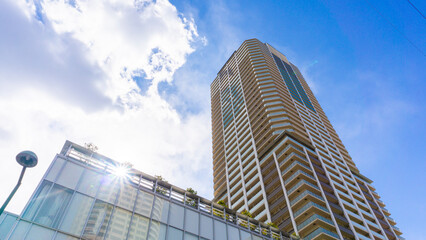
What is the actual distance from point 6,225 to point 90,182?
16.0 ft

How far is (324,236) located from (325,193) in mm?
10897

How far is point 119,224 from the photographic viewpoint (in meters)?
16.5

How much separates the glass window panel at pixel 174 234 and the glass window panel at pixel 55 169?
7.77 metres

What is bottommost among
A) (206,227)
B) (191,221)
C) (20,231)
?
(20,231)

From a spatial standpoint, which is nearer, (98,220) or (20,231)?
(20,231)

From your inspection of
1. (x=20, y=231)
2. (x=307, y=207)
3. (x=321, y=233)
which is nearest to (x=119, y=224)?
(x=20, y=231)

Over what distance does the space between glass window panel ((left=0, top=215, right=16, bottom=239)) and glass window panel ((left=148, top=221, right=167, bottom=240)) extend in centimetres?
723

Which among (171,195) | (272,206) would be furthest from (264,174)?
(171,195)

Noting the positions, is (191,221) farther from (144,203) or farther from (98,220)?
(98,220)

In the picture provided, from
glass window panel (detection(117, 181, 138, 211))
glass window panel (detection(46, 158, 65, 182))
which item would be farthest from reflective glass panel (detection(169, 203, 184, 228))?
glass window panel (detection(46, 158, 65, 182))

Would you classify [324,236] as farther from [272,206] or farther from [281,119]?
[281,119]

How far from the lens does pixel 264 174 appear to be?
58.2 metres

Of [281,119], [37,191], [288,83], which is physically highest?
[288,83]

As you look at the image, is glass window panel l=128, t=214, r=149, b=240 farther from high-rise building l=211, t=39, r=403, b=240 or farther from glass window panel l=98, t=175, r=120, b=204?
high-rise building l=211, t=39, r=403, b=240
